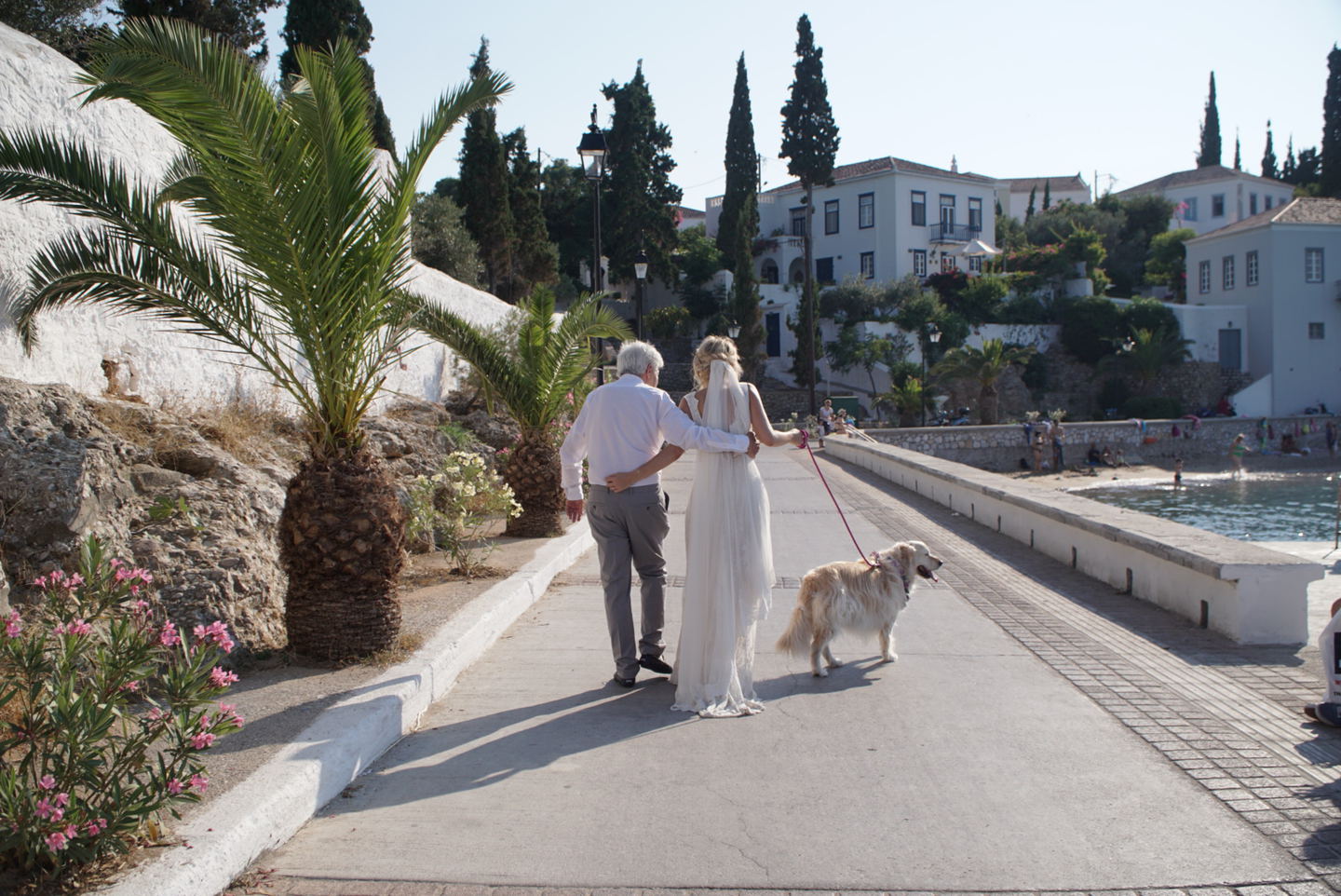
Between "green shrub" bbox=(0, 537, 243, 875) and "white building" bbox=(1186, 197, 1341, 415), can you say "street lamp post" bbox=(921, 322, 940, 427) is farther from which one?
"green shrub" bbox=(0, 537, 243, 875)

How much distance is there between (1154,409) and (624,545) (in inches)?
1843

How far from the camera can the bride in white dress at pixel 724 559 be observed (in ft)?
16.9

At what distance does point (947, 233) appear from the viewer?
5816cm

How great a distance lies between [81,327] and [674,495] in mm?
10439

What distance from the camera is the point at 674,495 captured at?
17.0m

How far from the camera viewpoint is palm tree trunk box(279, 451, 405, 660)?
5.37 metres

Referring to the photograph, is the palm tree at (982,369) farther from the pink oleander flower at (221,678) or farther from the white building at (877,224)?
the pink oleander flower at (221,678)

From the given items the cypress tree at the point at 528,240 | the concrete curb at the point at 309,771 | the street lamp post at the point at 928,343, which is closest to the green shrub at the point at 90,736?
the concrete curb at the point at 309,771

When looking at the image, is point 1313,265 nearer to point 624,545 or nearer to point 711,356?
point 711,356

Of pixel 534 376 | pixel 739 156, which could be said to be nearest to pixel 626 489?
pixel 534 376

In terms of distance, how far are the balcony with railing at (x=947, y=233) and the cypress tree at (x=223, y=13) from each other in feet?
139

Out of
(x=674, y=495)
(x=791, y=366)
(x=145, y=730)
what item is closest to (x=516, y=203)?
(x=791, y=366)

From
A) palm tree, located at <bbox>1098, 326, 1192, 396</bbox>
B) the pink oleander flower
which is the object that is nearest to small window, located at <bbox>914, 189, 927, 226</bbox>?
palm tree, located at <bbox>1098, 326, 1192, 396</bbox>

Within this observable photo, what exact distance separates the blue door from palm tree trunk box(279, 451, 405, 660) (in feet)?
177
